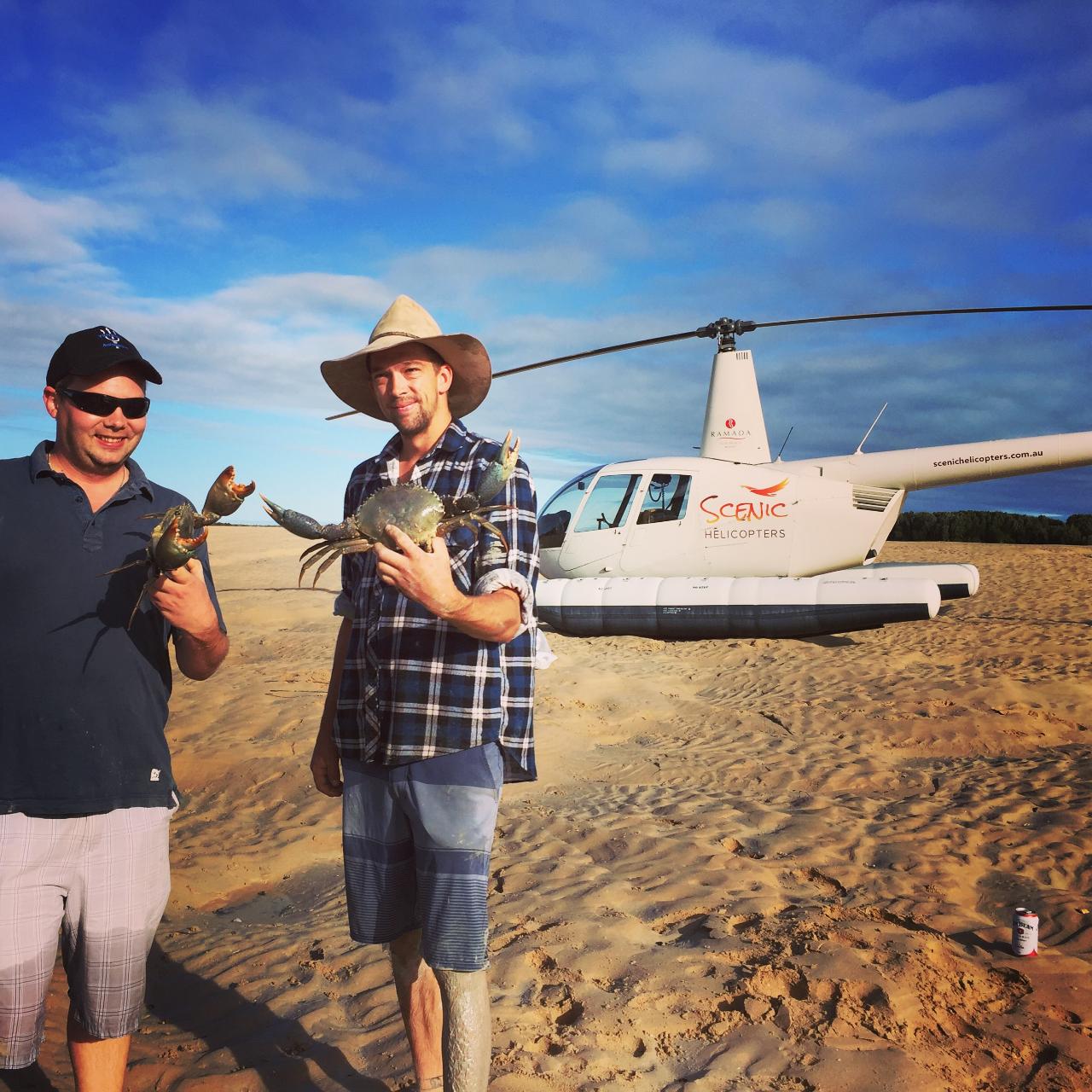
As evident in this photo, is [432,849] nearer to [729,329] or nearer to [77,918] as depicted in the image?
[77,918]

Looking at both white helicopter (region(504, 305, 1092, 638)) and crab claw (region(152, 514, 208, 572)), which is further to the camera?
white helicopter (region(504, 305, 1092, 638))

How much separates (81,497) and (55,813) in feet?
2.69

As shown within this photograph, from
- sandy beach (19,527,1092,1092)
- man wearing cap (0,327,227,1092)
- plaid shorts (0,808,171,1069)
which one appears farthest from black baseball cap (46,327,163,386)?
sandy beach (19,527,1092,1092)

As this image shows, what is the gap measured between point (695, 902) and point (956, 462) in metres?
9.22

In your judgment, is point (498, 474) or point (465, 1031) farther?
point (465, 1031)

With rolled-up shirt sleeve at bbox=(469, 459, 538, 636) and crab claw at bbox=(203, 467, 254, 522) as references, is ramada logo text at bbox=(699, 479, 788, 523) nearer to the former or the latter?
rolled-up shirt sleeve at bbox=(469, 459, 538, 636)

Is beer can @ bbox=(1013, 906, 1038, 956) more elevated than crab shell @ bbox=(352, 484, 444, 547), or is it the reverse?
crab shell @ bbox=(352, 484, 444, 547)

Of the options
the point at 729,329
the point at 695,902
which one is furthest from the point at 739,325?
the point at 695,902

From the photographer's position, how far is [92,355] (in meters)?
2.00

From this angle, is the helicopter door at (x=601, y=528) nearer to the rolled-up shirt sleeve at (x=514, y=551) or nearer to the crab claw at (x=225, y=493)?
the rolled-up shirt sleeve at (x=514, y=551)

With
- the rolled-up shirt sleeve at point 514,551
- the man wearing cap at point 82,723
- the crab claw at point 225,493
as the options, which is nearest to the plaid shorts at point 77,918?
the man wearing cap at point 82,723

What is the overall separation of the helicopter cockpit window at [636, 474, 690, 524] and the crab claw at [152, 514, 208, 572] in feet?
33.1

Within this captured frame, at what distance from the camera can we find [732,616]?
1074 cm

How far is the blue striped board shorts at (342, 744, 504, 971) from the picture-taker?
1990mm
